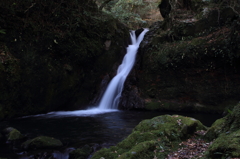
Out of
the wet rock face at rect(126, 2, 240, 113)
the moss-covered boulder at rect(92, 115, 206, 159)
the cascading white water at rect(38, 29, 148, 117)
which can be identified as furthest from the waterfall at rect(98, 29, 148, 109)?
the moss-covered boulder at rect(92, 115, 206, 159)

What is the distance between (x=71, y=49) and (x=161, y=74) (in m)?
5.56

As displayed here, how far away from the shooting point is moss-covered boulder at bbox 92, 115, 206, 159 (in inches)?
133

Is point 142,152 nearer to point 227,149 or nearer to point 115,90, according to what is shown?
point 227,149

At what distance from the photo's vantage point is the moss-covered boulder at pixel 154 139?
3387mm

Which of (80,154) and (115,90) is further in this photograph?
(115,90)

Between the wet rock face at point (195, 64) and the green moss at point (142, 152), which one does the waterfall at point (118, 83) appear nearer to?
the wet rock face at point (195, 64)

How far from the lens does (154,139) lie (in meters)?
3.89

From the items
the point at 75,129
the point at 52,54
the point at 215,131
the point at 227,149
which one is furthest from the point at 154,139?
the point at 52,54

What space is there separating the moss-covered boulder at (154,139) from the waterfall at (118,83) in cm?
711

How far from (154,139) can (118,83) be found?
A: 8.47m

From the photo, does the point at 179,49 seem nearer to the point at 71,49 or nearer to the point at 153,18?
the point at 71,49

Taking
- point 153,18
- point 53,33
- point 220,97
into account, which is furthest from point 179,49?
point 153,18

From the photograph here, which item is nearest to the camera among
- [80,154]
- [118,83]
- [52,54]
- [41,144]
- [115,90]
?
[80,154]

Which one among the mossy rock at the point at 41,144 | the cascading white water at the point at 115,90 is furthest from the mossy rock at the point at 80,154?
the cascading white water at the point at 115,90
